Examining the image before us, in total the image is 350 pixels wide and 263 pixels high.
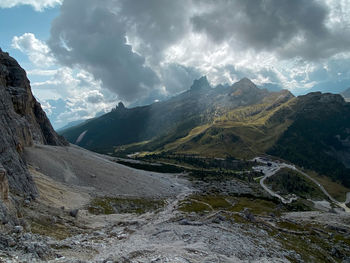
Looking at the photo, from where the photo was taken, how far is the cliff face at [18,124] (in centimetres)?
5903

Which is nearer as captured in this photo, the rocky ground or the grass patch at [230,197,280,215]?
the rocky ground

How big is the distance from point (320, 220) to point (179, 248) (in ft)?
252

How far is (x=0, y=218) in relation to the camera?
28.8 m

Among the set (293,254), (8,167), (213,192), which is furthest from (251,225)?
(213,192)

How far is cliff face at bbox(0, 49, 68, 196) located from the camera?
5903cm

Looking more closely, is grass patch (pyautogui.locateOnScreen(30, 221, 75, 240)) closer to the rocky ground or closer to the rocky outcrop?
the rocky ground

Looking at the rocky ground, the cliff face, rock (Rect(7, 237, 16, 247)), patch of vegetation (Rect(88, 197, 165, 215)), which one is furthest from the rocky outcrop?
patch of vegetation (Rect(88, 197, 165, 215))

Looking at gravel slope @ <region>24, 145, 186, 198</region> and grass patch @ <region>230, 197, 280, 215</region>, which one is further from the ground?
gravel slope @ <region>24, 145, 186, 198</region>

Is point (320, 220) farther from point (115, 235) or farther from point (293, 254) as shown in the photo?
point (115, 235)

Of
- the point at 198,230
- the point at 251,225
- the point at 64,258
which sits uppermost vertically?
the point at 64,258

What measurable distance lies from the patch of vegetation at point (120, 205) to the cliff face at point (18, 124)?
826 inches

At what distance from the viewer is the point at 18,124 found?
10600 cm

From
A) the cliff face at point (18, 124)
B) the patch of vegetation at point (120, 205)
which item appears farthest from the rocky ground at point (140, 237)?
the cliff face at point (18, 124)

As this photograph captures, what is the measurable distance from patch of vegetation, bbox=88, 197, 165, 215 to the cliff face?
2099 centimetres
